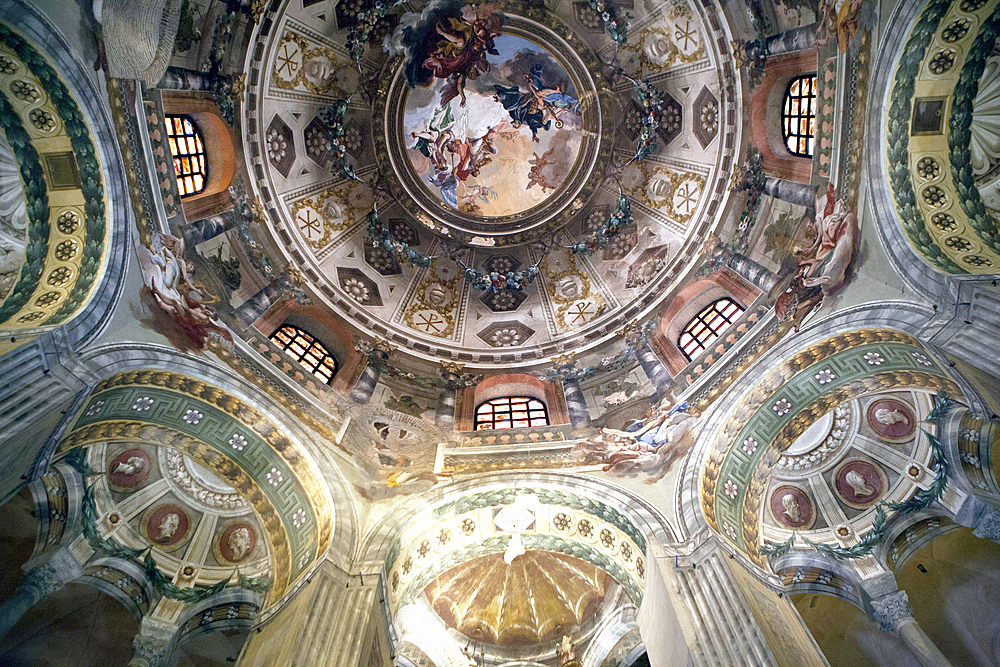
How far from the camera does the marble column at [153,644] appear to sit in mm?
12383

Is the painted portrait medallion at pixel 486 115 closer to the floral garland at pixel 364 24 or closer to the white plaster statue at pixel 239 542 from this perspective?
the floral garland at pixel 364 24

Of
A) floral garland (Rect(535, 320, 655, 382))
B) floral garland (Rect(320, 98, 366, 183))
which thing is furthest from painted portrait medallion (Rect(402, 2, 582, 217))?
floral garland (Rect(535, 320, 655, 382))

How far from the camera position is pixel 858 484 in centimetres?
1545

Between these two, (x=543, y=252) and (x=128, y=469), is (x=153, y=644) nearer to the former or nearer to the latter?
(x=128, y=469)

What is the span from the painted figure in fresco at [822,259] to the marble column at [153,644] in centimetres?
1614

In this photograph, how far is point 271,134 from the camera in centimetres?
1486

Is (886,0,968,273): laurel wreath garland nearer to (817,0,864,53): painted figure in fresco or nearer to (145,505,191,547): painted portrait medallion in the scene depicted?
(817,0,864,53): painted figure in fresco

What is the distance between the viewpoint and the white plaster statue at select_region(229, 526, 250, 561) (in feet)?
48.4

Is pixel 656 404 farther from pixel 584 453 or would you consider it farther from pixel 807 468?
pixel 807 468

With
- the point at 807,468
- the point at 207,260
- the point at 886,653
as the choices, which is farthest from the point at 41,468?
the point at 886,653

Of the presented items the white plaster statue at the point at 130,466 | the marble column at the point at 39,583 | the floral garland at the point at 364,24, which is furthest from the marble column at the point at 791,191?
the marble column at the point at 39,583

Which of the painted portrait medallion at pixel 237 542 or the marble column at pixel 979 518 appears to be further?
the painted portrait medallion at pixel 237 542

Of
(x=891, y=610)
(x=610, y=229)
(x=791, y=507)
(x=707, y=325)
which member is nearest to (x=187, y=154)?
(x=610, y=229)

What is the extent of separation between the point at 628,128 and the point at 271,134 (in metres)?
10.9
